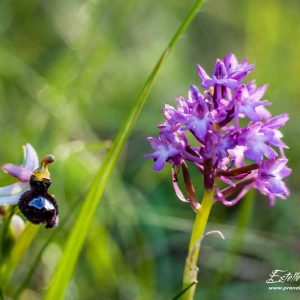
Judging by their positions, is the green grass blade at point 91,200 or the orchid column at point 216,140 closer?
the orchid column at point 216,140

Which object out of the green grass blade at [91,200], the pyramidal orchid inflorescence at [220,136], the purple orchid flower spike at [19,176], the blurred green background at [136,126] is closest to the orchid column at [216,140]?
the pyramidal orchid inflorescence at [220,136]

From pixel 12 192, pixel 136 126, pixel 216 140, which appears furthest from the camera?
pixel 136 126

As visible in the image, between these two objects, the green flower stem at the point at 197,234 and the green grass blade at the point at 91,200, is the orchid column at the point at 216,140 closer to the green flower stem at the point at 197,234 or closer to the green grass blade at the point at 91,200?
the green flower stem at the point at 197,234

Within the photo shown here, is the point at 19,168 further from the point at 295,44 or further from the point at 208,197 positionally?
the point at 295,44

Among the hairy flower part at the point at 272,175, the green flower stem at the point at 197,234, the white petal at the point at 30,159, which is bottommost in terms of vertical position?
the green flower stem at the point at 197,234

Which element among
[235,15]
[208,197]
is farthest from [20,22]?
[208,197]

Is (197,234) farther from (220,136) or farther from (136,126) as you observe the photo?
(136,126)

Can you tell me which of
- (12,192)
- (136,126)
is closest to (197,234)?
(12,192)
